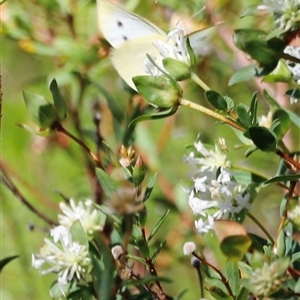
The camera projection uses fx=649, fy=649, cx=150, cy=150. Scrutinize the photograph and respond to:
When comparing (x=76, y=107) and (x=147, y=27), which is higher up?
(x=147, y=27)

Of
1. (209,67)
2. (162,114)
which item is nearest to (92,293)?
(162,114)

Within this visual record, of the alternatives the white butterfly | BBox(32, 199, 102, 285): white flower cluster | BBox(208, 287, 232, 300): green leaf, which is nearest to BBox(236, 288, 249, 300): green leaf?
BBox(208, 287, 232, 300): green leaf

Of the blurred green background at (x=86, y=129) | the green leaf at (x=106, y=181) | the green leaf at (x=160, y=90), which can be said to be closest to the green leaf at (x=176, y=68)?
the green leaf at (x=160, y=90)

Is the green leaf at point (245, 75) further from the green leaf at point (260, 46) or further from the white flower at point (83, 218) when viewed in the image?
the white flower at point (83, 218)

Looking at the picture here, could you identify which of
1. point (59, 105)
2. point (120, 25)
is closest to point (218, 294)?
point (59, 105)

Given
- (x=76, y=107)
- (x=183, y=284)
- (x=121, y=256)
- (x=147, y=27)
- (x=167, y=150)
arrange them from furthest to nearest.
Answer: (x=167, y=150)
(x=183, y=284)
(x=76, y=107)
(x=147, y=27)
(x=121, y=256)

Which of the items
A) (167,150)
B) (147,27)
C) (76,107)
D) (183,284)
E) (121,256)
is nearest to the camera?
Result: (121,256)

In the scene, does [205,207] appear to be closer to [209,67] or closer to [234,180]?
[234,180]
